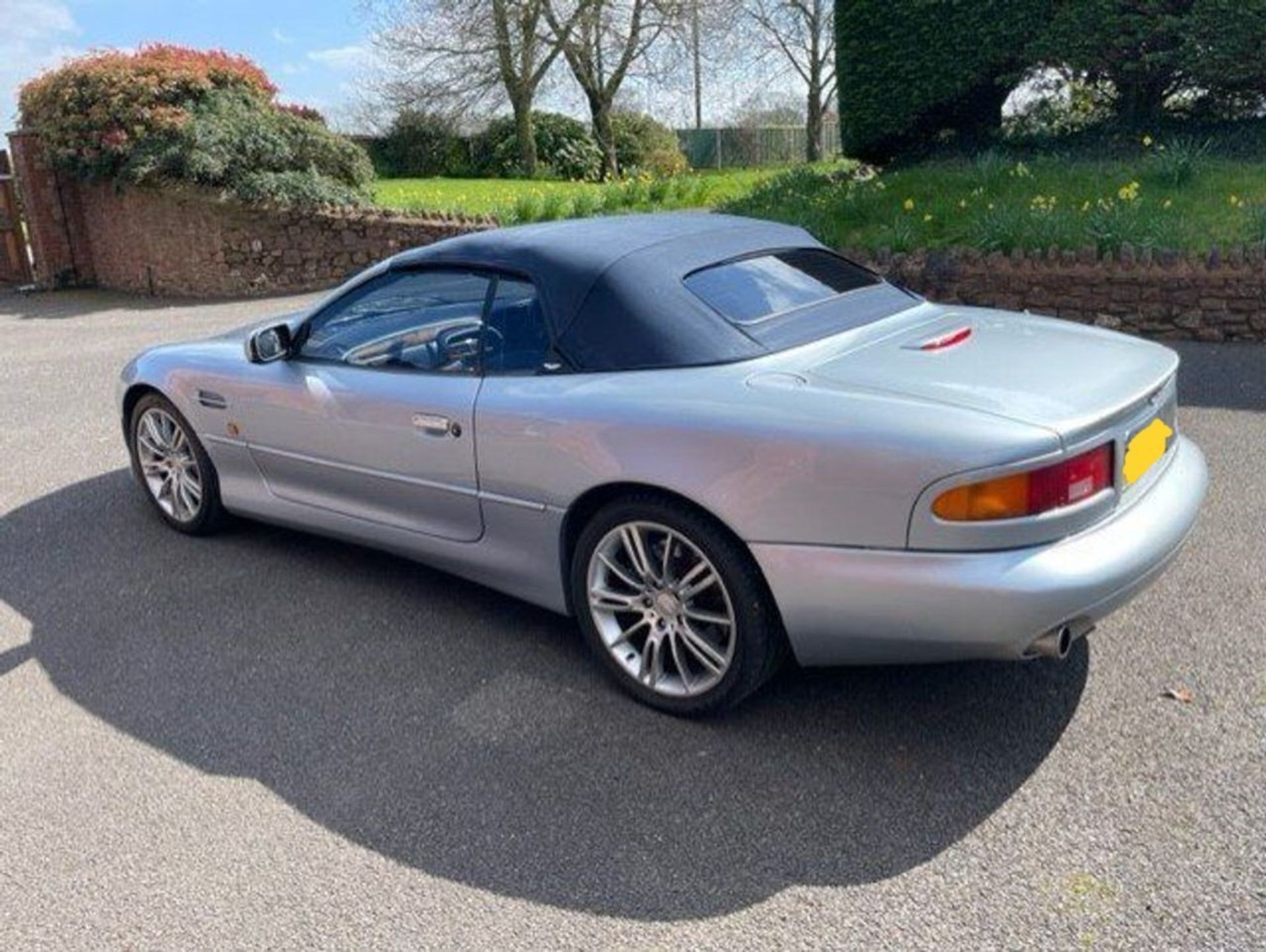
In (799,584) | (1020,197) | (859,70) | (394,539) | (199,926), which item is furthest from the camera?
(859,70)

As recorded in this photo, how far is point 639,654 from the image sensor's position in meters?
3.21

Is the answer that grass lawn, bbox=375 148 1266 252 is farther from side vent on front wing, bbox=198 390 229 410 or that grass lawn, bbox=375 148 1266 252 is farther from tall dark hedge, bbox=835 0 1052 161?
side vent on front wing, bbox=198 390 229 410

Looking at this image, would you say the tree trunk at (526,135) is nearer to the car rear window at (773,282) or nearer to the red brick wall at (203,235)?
the red brick wall at (203,235)

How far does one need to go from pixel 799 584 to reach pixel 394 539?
1.70 meters

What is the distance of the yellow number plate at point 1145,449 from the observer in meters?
2.86

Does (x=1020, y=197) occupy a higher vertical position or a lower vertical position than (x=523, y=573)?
higher

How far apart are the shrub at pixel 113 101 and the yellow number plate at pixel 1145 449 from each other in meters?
12.1

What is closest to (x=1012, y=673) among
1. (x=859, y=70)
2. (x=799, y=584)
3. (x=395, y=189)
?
(x=799, y=584)

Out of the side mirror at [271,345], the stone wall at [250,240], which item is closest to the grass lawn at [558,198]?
the stone wall at [250,240]

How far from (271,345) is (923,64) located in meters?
9.03

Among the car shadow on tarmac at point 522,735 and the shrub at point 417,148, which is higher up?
the shrub at point 417,148

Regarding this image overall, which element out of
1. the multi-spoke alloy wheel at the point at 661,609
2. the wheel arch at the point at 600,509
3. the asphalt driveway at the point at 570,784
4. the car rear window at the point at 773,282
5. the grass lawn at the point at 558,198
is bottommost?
the asphalt driveway at the point at 570,784

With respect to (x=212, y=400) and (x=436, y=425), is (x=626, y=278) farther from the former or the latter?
(x=212, y=400)

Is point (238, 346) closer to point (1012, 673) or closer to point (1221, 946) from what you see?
point (1012, 673)
